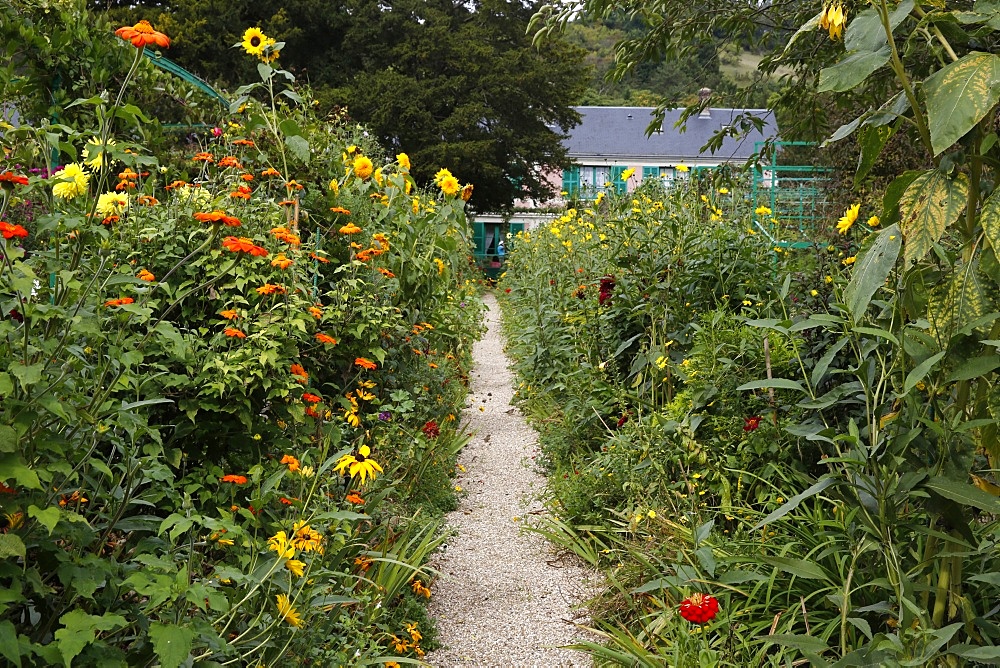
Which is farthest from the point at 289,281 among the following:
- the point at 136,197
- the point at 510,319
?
the point at 510,319

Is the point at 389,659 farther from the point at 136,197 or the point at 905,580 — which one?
the point at 136,197

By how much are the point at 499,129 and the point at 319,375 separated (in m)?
20.6

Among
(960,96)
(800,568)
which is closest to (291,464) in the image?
(800,568)

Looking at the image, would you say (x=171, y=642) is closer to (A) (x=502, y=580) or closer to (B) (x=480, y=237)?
(A) (x=502, y=580)

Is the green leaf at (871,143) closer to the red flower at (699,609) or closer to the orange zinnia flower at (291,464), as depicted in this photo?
the red flower at (699,609)

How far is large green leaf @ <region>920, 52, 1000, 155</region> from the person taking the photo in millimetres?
1321

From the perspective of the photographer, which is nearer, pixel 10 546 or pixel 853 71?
pixel 10 546

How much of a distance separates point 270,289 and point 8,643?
1.46m

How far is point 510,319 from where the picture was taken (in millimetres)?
9812

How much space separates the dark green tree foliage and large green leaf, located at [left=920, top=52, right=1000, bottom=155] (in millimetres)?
Result: 21031

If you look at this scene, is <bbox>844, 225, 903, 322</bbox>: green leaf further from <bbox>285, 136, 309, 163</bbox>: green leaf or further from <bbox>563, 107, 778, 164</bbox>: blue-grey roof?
<bbox>563, 107, 778, 164</bbox>: blue-grey roof

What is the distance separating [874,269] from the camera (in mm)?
1558

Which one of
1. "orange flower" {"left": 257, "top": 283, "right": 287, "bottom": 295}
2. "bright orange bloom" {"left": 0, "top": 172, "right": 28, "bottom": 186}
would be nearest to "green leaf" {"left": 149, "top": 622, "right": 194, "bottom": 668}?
"bright orange bloom" {"left": 0, "top": 172, "right": 28, "bottom": 186}

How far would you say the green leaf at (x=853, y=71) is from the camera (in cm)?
148
